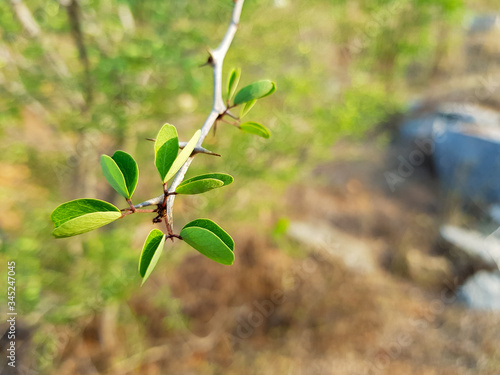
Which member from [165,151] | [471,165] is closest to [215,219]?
[165,151]

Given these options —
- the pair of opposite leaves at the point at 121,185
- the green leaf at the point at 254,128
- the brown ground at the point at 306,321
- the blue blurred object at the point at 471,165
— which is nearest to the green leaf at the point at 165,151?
the pair of opposite leaves at the point at 121,185

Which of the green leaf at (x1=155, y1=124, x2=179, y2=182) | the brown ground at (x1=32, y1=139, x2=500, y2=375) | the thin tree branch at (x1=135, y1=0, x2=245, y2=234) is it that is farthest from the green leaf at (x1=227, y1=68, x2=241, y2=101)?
the brown ground at (x1=32, y1=139, x2=500, y2=375)

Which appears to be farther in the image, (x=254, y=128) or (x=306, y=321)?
(x=306, y=321)

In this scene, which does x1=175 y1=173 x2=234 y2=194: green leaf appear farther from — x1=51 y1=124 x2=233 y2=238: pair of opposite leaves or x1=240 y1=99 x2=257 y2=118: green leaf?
x1=240 y1=99 x2=257 y2=118: green leaf

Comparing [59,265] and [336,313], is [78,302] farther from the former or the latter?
[336,313]

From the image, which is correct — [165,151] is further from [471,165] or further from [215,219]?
[471,165]

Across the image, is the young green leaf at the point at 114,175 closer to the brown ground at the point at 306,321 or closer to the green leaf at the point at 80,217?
the green leaf at the point at 80,217
